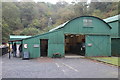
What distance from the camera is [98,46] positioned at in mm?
16688

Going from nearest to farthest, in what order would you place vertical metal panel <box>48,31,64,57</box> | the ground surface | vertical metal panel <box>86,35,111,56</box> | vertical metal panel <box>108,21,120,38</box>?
the ground surface
vertical metal panel <box>48,31,64,57</box>
vertical metal panel <box>86,35,111,56</box>
vertical metal panel <box>108,21,120,38</box>

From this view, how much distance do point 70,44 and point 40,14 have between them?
4323 centimetres

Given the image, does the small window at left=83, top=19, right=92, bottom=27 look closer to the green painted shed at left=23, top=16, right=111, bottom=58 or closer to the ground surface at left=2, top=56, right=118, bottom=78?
the green painted shed at left=23, top=16, right=111, bottom=58

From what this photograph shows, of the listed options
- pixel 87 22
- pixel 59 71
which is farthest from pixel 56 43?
pixel 59 71

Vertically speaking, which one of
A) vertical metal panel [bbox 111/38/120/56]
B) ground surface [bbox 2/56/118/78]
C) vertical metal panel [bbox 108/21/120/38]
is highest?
vertical metal panel [bbox 108/21/120/38]


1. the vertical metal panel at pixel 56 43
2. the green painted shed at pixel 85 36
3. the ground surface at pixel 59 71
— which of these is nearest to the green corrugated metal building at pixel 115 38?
the green painted shed at pixel 85 36

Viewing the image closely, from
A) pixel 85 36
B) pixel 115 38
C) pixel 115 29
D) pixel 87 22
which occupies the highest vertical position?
pixel 87 22

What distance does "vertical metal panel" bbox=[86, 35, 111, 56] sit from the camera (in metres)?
16.5

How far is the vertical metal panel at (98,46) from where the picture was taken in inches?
649

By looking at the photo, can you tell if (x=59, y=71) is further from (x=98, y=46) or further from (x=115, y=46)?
(x=115, y=46)

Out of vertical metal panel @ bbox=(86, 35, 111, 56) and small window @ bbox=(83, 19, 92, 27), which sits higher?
small window @ bbox=(83, 19, 92, 27)

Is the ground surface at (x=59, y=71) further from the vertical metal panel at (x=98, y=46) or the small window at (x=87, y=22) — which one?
the small window at (x=87, y=22)

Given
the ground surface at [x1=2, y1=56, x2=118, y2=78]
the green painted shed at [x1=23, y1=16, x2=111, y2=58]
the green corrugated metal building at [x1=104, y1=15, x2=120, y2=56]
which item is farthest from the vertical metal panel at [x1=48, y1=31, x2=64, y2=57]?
the green corrugated metal building at [x1=104, y1=15, x2=120, y2=56]

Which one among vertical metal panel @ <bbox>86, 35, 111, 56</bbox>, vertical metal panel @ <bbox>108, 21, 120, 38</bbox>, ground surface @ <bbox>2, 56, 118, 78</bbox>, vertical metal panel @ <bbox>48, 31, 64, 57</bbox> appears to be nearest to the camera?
ground surface @ <bbox>2, 56, 118, 78</bbox>
